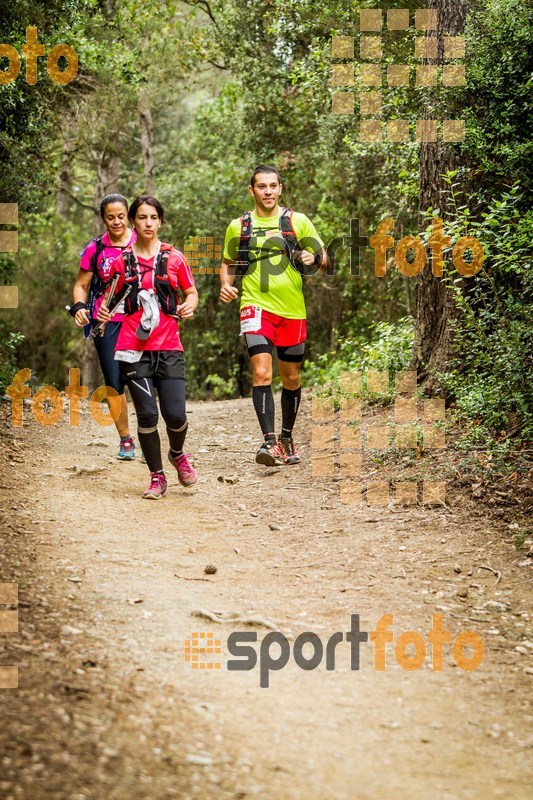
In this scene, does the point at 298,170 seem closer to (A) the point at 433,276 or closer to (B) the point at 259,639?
(A) the point at 433,276

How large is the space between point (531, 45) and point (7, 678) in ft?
21.4

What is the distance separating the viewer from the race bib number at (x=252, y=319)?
7.46 metres

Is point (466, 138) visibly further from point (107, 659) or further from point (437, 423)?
point (107, 659)

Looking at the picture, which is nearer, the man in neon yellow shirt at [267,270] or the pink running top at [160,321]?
the pink running top at [160,321]

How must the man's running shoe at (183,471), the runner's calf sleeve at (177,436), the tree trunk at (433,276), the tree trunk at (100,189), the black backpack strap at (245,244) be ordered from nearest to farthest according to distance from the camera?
the runner's calf sleeve at (177,436), the man's running shoe at (183,471), the black backpack strap at (245,244), the tree trunk at (433,276), the tree trunk at (100,189)

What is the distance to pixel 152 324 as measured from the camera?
6.43 metres

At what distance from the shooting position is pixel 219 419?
11.4 meters

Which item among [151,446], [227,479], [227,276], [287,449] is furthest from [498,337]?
[151,446]

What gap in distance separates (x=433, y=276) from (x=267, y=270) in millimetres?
1736

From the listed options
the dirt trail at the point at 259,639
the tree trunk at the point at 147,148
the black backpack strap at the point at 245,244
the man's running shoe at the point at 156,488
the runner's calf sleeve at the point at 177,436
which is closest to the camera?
the dirt trail at the point at 259,639

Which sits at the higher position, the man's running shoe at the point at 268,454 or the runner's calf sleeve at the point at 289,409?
the runner's calf sleeve at the point at 289,409

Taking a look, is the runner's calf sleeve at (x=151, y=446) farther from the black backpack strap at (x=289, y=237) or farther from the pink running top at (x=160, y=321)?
the black backpack strap at (x=289, y=237)

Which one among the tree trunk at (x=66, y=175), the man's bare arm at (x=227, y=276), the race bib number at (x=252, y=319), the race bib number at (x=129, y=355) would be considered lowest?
the race bib number at (x=129, y=355)

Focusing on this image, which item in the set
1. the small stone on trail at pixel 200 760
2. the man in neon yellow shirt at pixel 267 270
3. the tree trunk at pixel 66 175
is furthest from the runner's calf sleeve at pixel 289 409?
the tree trunk at pixel 66 175
